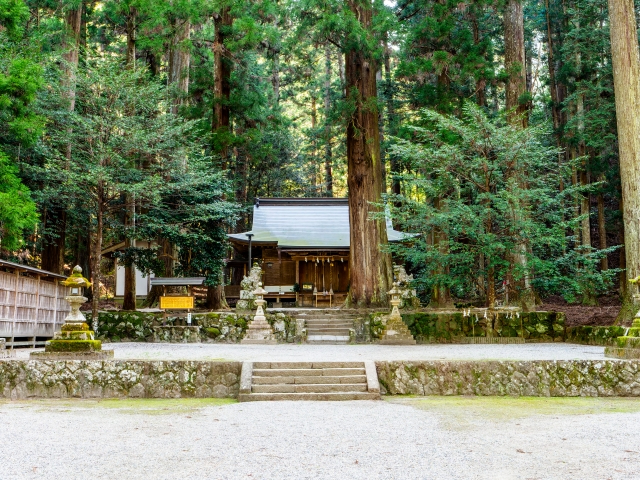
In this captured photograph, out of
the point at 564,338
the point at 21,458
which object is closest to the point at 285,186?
the point at 564,338

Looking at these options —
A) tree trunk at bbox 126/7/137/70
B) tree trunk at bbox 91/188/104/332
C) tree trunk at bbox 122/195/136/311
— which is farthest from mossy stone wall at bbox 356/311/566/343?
tree trunk at bbox 126/7/137/70

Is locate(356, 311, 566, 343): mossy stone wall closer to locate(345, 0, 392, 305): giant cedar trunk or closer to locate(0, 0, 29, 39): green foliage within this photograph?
locate(345, 0, 392, 305): giant cedar trunk

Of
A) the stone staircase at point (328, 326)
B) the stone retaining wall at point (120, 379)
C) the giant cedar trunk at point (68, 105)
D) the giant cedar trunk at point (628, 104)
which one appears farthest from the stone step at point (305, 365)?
the giant cedar trunk at point (68, 105)

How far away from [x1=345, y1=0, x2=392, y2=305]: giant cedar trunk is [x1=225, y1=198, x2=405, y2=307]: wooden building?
19.1 ft

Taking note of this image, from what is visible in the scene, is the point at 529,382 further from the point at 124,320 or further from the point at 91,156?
the point at 91,156

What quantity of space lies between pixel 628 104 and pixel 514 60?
4777mm

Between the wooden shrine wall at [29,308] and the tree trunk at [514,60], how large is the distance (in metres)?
12.0

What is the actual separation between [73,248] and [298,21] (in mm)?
13714

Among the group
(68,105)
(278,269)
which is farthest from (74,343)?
(278,269)

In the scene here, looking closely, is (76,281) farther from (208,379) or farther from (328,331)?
(328,331)

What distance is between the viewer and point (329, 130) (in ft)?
48.7

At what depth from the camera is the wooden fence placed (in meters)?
10.7

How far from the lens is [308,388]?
6.93m

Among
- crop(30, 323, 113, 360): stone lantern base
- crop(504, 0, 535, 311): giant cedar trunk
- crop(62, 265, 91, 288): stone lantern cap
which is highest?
crop(504, 0, 535, 311): giant cedar trunk
